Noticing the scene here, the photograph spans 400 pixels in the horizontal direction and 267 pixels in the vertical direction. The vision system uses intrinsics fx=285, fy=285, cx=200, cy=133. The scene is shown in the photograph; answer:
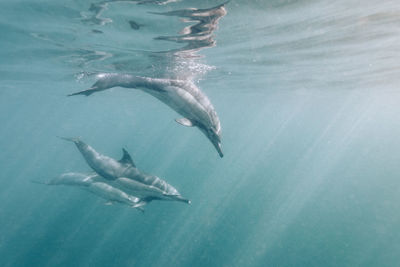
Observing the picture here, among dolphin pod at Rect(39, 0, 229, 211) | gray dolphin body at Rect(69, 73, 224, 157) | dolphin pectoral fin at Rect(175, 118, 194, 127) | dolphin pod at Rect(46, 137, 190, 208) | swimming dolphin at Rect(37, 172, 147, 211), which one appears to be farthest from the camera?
swimming dolphin at Rect(37, 172, 147, 211)

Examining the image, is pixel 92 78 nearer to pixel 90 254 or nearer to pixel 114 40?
pixel 114 40

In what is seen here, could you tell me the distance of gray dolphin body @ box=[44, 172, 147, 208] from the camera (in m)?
11.4

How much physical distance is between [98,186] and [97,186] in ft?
0.19

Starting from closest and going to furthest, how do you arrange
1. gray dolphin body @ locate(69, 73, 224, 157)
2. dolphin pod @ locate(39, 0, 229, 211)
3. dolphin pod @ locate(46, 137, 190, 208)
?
gray dolphin body @ locate(69, 73, 224, 157) < dolphin pod @ locate(39, 0, 229, 211) < dolphin pod @ locate(46, 137, 190, 208)

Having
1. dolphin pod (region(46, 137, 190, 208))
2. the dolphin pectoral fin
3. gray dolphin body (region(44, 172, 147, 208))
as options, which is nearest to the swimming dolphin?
gray dolphin body (region(44, 172, 147, 208))

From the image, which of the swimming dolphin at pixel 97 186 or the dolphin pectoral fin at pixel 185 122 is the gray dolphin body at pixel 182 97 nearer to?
the dolphin pectoral fin at pixel 185 122

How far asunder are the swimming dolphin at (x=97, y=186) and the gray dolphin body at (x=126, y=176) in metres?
1.57

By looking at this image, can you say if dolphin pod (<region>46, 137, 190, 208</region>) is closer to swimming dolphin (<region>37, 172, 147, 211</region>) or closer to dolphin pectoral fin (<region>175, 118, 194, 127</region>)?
swimming dolphin (<region>37, 172, 147, 211</region>)

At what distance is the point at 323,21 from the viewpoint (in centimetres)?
1139

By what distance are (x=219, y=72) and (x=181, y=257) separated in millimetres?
14124

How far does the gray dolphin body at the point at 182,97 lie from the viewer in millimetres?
5320

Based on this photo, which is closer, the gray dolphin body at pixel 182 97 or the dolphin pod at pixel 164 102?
the gray dolphin body at pixel 182 97

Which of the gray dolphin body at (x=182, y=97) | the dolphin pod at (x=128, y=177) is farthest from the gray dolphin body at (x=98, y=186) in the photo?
the gray dolphin body at (x=182, y=97)

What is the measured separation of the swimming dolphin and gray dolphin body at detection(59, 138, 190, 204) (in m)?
1.57
